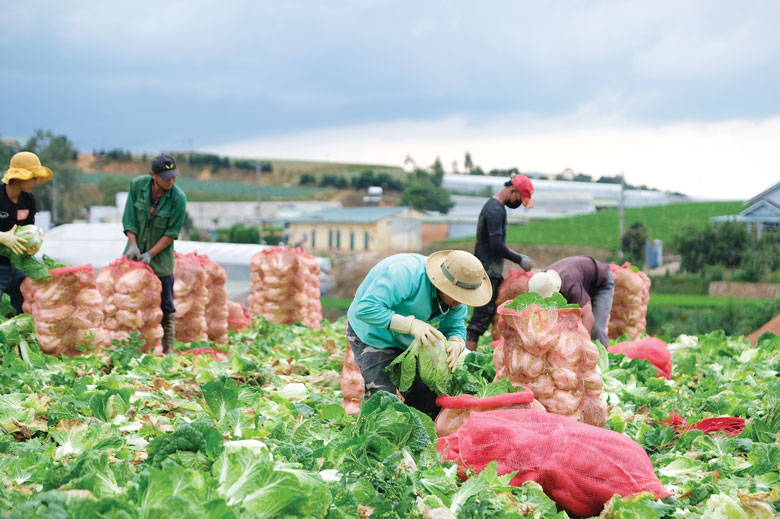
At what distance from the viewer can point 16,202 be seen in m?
6.27

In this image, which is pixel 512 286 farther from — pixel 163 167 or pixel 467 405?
pixel 467 405

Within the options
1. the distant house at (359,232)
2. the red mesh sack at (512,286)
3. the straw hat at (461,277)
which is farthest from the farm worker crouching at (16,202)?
the distant house at (359,232)

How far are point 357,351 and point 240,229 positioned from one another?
151 ft

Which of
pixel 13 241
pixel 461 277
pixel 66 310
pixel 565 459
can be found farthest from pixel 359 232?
pixel 565 459

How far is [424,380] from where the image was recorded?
13.3 feet

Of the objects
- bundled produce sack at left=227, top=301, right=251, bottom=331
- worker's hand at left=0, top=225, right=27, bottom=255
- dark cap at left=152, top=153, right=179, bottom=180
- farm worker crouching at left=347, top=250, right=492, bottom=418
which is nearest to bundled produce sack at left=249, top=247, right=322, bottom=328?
bundled produce sack at left=227, top=301, right=251, bottom=331

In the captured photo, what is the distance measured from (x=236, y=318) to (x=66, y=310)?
3.34 metres

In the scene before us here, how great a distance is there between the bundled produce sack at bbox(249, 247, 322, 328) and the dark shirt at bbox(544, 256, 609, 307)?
392 cm

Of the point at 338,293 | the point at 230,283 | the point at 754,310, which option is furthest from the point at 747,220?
the point at 230,283

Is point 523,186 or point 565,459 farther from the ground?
point 523,186

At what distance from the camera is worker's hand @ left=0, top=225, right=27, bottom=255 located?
5966mm

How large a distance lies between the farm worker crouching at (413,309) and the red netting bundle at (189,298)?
3.90 m

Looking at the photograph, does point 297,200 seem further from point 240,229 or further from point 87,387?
point 87,387

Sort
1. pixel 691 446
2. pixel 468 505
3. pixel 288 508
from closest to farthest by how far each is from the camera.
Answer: pixel 288 508 → pixel 468 505 → pixel 691 446
